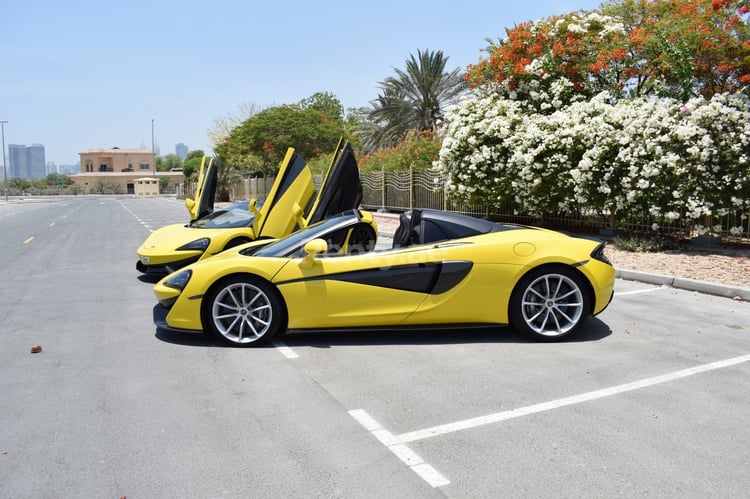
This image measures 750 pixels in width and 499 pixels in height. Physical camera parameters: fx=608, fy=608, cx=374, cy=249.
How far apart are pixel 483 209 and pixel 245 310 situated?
14435 mm

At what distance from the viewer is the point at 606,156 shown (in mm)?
12562

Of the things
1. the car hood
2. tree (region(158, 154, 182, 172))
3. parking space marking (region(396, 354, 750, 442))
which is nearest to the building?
tree (region(158, 154, 182, 172))

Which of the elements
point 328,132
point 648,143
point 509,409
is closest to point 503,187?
point 648,143

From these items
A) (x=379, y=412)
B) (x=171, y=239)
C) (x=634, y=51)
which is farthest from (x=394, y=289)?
(x=634, y=51)

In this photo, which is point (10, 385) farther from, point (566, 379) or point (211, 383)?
point (566, 379)

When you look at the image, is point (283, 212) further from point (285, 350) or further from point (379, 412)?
point (379, 412)

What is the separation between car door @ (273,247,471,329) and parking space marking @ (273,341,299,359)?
0.68ft

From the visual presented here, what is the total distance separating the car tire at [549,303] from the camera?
5629mm

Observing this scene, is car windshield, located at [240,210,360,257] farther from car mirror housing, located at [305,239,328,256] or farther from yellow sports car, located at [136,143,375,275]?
yellow sports car, located at [136,143,375,275]

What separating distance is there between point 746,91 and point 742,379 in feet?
30.3

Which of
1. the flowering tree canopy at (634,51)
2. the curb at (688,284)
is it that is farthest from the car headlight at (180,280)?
the flowering tree canopy at (634,51)

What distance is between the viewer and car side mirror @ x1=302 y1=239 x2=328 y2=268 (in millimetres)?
5332

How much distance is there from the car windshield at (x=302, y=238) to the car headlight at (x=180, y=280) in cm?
61

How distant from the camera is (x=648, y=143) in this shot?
456 inches
